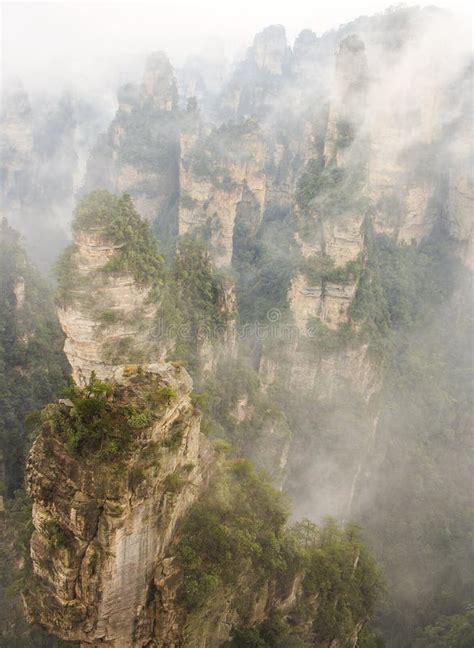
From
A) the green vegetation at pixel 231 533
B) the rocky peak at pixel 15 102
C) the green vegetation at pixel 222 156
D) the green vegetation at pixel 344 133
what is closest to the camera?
the green vegetation at pixel 231 533

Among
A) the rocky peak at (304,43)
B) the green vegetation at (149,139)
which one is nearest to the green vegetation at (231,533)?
the green vegetation at (149,139)

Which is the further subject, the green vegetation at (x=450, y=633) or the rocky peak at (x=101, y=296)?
the green vegetation at (x=450, y=633)

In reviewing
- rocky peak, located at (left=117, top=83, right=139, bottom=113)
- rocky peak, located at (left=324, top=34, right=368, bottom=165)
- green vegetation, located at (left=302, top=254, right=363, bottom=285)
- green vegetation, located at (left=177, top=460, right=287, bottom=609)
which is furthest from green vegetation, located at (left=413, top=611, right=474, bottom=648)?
rocky peak, located at (left=117, top=83, right=139, bottom=113)

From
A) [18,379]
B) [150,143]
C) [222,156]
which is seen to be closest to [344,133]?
[222,156]

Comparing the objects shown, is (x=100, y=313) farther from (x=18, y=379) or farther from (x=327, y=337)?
(x=327, y=337)

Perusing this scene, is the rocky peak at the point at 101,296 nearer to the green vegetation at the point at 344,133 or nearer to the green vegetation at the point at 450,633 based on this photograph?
the green vegetation at the point at 450,633

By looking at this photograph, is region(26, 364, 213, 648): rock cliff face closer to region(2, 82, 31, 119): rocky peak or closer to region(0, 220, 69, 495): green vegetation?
region(0, 220, 69, 495): green vegetation

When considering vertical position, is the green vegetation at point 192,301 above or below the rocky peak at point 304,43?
below
